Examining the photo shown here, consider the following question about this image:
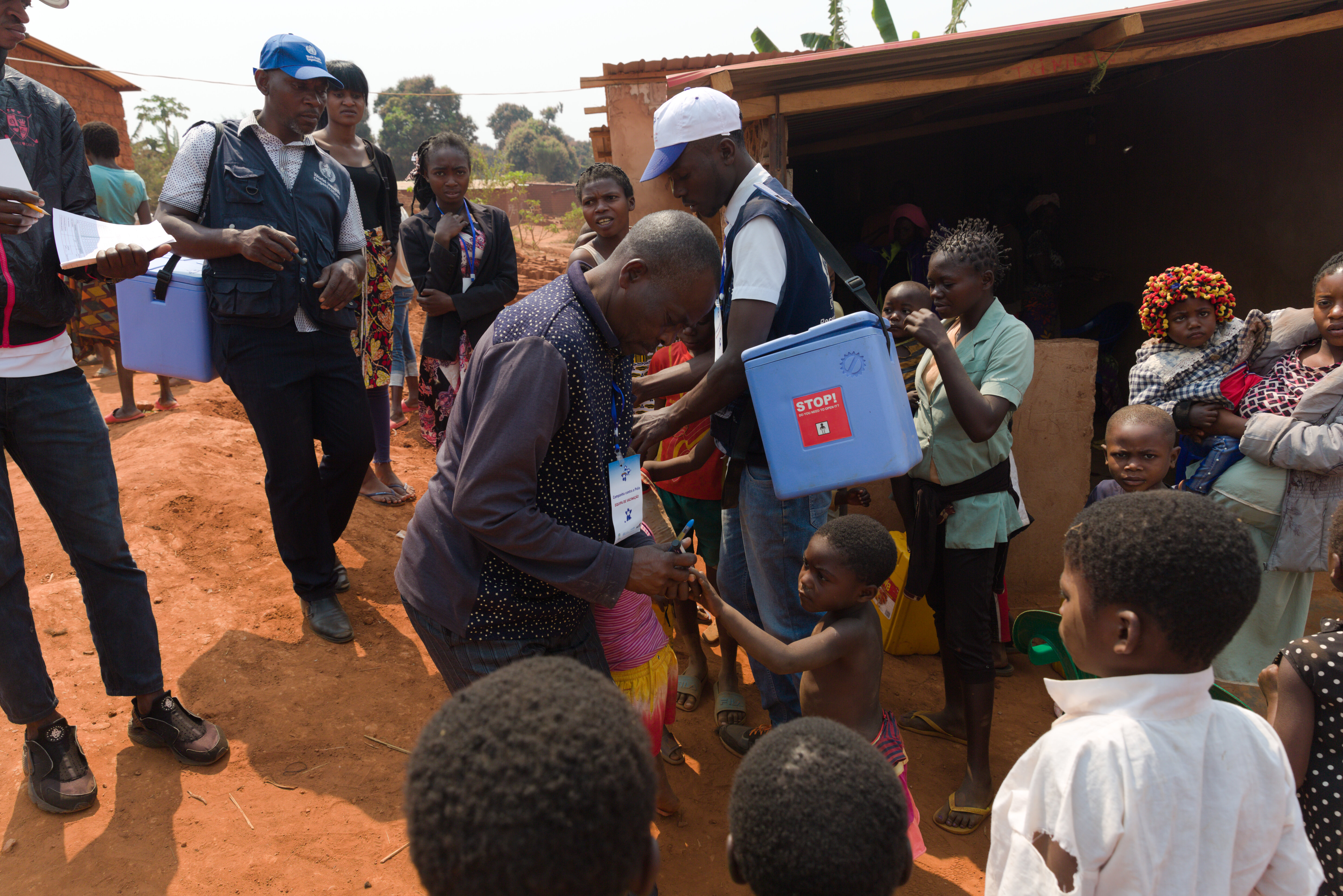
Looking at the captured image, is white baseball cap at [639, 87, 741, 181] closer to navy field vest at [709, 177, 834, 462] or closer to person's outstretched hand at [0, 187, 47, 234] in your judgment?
navy field vest at [709, 177, 834, 462]

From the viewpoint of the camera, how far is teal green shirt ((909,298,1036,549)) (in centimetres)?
278

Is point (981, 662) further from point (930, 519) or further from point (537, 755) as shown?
point (537, 755)

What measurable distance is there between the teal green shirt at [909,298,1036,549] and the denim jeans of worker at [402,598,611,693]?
4.78 ft

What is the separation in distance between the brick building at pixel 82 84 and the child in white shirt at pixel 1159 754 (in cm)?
1397

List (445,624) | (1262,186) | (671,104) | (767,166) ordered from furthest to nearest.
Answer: (1262,186) < (767,166) < (671,104) < (445,624)

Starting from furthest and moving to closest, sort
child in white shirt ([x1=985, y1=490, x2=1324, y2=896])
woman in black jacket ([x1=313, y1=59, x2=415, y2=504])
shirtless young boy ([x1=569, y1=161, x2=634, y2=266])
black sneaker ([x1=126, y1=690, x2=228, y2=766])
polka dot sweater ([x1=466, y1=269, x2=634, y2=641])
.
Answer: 1. woman in black jacket ([x1=313, y1=59, x2=415, y2=504])
2. shirtless young boy ([x1=569, y1=161, x2=634, y2=266])
3. black sneaker ([x1=126, y1=690, x2=228, y2=766])
4. polka dot sweater ([x1=466, y1=269, x2=634, y2=641])
5. child in white shirt ([x1=985, y1=490, x2=1324, y2=896])

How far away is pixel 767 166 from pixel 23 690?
13.9 ft

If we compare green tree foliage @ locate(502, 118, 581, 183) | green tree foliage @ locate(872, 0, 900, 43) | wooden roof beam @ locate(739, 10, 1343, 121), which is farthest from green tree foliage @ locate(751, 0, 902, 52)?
green tree foliage @ locate(502, 118, 581, 183)

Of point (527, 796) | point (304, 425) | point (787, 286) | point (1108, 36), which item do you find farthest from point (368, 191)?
point (527, 796)

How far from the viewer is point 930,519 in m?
2.98

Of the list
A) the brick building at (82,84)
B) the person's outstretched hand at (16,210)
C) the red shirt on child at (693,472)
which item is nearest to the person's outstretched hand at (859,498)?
the red shirt on child at (693,472)

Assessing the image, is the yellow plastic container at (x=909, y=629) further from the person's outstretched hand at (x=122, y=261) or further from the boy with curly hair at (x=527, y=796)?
the person's outstretched hand at (x=122, y=261)

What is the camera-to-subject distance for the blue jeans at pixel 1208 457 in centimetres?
306

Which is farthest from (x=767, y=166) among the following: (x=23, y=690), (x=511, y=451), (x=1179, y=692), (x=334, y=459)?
(x=23, y=690)
